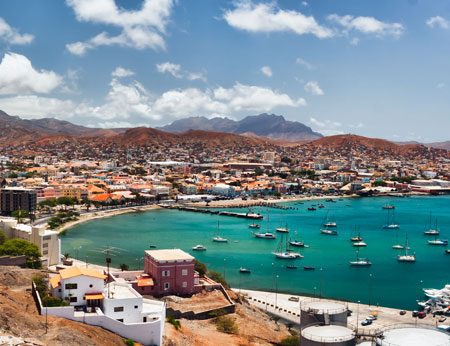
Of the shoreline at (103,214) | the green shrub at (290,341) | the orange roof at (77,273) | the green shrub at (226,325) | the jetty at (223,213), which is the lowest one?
the jetty at (223,213)

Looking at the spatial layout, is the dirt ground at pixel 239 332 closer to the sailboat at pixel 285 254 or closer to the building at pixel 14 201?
the sailboat at pixel 285 254

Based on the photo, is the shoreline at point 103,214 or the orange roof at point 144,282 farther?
the shoreline at point 103,214

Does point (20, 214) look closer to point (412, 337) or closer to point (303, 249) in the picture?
point (303, 249)

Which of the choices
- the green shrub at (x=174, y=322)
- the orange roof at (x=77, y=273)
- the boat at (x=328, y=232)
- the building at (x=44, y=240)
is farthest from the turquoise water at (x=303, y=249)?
the orange roof at (x=77, y=273)

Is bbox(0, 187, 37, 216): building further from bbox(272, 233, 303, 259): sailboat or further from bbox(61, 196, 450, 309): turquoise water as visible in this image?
bbox(272, 233, 303, 259): sailboat

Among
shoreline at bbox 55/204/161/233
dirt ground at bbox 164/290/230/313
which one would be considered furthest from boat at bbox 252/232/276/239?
dirt ground at bbox 164/290/230/313

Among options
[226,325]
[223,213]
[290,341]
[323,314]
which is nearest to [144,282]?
[226,325]

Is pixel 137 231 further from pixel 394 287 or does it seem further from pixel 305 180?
pixel 305 180

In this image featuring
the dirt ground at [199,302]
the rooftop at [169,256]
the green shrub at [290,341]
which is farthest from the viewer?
the rooftop at [169,256]
